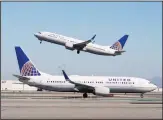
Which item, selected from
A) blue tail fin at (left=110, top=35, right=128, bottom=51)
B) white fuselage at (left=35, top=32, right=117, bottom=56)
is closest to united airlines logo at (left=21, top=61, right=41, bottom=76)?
white fuselage at (left=35, top=32, right=117, bottom=56)

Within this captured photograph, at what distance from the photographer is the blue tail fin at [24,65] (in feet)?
165

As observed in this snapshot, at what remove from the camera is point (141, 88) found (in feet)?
155

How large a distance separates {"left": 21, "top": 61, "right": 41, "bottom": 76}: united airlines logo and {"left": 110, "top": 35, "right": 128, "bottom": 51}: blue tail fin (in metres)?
20.8

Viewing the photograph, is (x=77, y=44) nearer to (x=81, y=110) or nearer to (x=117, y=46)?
(x=117, y=46)

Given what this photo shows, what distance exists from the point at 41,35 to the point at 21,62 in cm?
804

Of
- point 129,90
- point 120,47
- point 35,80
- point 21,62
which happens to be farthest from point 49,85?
point 120,47

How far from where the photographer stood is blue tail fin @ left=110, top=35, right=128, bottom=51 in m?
66.9

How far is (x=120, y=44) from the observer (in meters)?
70.2

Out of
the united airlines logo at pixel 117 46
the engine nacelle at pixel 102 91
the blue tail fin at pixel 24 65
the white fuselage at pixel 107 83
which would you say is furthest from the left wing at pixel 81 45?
the engine nacelle at pixel 102 91

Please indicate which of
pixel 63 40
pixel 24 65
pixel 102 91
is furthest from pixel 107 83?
pixel 63 40

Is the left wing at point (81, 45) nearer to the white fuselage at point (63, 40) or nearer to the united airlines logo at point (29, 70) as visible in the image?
the white fuselage at point (63, 40)

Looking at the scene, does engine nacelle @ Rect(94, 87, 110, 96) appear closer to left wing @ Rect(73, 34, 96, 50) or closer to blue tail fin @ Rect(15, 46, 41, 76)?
blue tail fin @ Rect(15, 46, 41, 76)

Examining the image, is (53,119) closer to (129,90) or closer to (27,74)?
(129,90)

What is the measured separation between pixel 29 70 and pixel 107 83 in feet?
40.3
